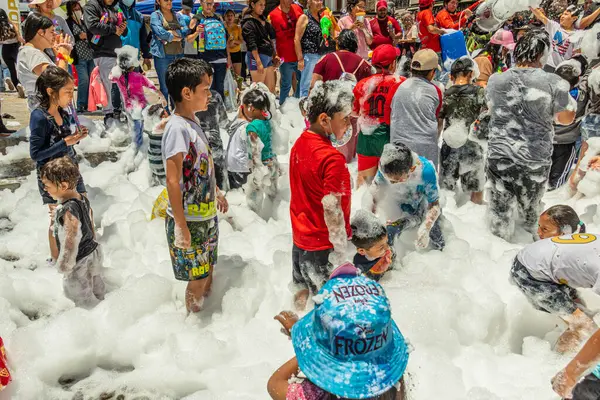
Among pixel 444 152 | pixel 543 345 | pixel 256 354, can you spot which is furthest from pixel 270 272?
pixel 444 152

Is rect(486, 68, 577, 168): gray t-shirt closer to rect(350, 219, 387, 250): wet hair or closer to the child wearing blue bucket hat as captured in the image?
rect(350, 219, 387, 250): wet hair

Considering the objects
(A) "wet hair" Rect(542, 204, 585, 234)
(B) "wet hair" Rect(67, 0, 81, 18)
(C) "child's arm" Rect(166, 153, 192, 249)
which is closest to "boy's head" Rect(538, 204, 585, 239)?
(A) "wet hair" Rect(542, 204, 585, 234)

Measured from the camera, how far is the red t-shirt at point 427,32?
23.8ft

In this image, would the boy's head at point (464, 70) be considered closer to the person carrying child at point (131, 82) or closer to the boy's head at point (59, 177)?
the person carrying child at point (131, 82)

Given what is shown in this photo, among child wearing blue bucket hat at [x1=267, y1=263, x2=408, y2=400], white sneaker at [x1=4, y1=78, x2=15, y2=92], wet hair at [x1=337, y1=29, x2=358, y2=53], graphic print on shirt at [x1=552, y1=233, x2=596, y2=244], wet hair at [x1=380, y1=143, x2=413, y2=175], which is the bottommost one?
white sneaker at [x1=4, y1=78, x2=15, y2=92]

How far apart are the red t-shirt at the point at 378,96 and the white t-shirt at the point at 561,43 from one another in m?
2.83

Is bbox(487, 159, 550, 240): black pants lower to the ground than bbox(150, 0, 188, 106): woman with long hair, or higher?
lower

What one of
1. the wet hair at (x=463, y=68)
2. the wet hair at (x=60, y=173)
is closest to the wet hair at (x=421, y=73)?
the wet hair at (x=463, y=68)

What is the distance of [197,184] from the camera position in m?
2.66

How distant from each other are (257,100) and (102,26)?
3.21 m

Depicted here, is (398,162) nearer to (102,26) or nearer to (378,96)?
(378,96)

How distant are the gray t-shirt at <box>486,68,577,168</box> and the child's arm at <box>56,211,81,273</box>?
3.10 meters

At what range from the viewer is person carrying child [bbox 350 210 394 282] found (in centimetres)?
299

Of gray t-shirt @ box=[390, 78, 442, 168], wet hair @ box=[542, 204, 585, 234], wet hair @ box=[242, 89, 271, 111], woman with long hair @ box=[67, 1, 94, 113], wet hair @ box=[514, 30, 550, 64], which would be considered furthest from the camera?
woman with long hair @ box=[67, 1, 94, 113]
